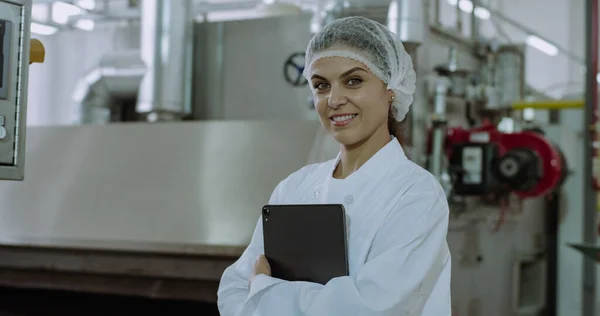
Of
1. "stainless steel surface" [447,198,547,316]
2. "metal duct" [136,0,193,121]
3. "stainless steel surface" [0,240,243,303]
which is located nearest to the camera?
"stainless steel surface" [0,240,243,303]

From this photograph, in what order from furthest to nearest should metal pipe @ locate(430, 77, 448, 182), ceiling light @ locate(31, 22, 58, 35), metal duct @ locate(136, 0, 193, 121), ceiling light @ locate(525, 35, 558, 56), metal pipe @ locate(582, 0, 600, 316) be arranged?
ceiling light @ locate(525, 35, 558, 56) < ceiling light @ locate(31, 22, 58, 35) < metal duct @ locate(136, 0, 193, 121) < metal pipe @ locate(582, 0, 600, 316) < metal pipe @ locate(430, 77, 448, 182)

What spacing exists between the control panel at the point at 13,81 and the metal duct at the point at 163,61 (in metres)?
1.84

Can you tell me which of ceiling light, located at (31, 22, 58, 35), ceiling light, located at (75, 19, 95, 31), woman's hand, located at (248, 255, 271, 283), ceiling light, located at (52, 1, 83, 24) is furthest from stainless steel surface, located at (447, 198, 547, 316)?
ceiling light, located at (52, 1, 83, 24)

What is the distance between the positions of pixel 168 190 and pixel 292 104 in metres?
0.94

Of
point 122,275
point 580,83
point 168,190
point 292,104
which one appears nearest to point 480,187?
point 292,104

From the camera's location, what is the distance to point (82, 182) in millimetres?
2492

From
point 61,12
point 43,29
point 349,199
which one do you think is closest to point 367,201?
point 349,199

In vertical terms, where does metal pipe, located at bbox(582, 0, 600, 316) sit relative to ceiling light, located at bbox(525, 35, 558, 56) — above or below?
below

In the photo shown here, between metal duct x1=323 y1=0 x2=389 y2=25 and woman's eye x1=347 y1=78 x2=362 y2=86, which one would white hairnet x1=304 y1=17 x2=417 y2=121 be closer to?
woman's eye x1=347 y1=78 x2=362 y2=86

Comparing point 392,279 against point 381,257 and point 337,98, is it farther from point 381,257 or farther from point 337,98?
Result: point 337,98

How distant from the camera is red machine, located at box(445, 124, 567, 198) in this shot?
270 cm

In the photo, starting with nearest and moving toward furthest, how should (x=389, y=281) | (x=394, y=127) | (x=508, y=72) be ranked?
(x=389, y=281) < (x=394, y=127) < (x=508, y=72)

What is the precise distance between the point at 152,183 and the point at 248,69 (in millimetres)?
1054

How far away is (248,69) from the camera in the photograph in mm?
3277
